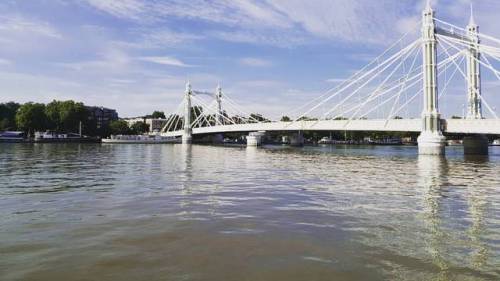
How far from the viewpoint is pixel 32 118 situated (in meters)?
118

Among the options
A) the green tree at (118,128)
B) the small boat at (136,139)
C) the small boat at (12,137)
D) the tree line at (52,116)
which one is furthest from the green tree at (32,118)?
the green tree at (118,128)

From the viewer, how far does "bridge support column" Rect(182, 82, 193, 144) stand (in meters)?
124

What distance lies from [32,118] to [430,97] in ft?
321

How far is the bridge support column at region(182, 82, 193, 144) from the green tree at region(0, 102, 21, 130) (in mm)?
50582

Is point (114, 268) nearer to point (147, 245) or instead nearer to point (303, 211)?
point (147, 245)

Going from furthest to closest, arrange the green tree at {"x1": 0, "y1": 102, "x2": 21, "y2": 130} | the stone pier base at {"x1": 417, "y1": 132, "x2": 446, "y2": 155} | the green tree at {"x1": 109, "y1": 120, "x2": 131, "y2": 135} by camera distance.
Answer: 1. the green tree at {"x1": 109, "y1": 120, "x2": 131, "y2": 135}
2. the green tree at {"x1": 0, "y1": 102, "x2": 21, "y2": 130}
3. the stone pier base at {"x1": 417, "y1": 132, "x2": 446, "y2": 155}

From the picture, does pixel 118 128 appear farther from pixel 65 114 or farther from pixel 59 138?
pixel 59 138

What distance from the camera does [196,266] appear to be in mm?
7012

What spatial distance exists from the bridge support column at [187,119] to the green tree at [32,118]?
1428 inches

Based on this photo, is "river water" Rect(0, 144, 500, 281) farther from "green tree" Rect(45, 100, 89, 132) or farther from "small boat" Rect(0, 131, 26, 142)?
"green tree" Rect(45, 100, 89, 132)

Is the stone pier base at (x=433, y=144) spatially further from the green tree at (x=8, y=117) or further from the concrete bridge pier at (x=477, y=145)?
the green tree at (x=8, y=117)

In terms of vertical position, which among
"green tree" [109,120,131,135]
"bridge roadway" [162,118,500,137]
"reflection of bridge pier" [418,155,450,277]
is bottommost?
"reflection of bridge pier" [418,155,450,277]

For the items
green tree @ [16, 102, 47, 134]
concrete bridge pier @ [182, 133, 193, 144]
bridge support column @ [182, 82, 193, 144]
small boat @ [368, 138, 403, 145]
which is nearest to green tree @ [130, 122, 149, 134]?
bridge support column @ [182, 82, 193, 144]

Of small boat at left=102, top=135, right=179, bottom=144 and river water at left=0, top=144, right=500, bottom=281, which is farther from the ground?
small boat at left=102, top=135, right=179, bottom=144
